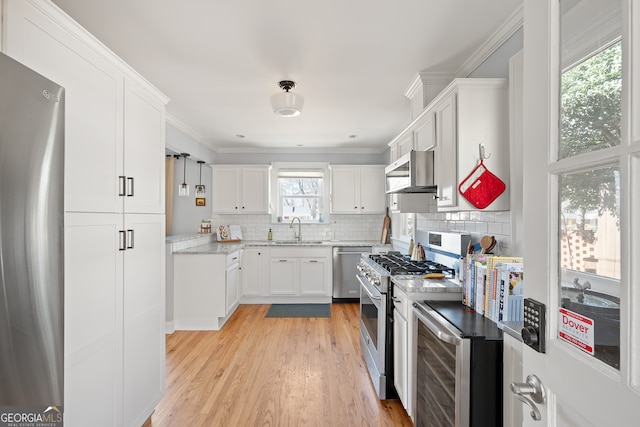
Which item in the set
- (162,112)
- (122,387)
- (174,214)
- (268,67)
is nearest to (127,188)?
(162,112)

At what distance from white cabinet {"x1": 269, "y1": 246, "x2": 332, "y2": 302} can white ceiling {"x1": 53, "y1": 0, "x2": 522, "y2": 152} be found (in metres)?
2.20

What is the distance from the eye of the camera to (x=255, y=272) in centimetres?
493

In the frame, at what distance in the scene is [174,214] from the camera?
205 inches

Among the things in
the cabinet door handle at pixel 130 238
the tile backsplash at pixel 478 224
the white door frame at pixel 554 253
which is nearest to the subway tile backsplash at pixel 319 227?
the tile backsplash at pixel 478 224

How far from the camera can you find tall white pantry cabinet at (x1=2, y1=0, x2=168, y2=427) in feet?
4.48

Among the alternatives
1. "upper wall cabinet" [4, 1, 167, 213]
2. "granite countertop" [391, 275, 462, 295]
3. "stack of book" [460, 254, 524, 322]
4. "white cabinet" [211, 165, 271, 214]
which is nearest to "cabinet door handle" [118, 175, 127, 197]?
"upper wall cabinet" [4, 1, 167, 213]

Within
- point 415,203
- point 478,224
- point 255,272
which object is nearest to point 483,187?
point 478,224

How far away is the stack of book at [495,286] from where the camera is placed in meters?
1.46

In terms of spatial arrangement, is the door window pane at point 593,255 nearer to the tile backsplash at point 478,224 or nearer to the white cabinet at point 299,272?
the tile backsplash at point 478,224

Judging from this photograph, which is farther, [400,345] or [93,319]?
[400,345]

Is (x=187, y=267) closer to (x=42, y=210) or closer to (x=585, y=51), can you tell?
(x=42, y=210)

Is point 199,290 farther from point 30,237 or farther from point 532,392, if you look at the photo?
point 532,392

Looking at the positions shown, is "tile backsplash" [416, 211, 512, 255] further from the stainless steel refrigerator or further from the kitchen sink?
the kitchen sink

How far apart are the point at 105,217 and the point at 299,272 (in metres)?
3.49
